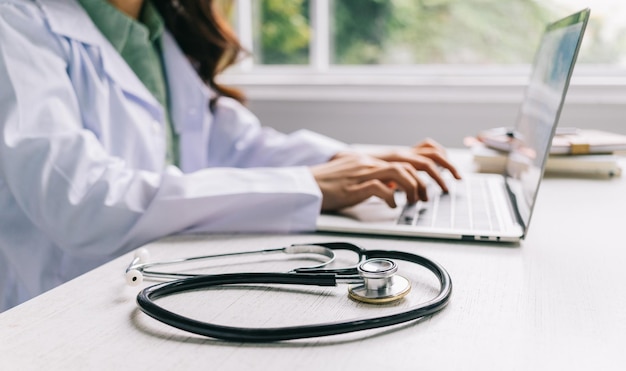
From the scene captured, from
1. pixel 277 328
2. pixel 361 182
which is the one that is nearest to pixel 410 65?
pixel 361 182

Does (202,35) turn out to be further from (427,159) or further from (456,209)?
(456,209)

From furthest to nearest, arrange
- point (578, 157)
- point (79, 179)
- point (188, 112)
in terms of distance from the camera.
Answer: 1. point (188, 112)
2. point (578, 157)
3. point (79, 179)

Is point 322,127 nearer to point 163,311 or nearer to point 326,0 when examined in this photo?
point 326,0

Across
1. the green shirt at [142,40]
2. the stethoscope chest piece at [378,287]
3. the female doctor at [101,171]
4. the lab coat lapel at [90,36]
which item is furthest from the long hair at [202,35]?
the stethoscope chest piece at [378,287]

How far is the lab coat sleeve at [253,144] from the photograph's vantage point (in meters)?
1.21

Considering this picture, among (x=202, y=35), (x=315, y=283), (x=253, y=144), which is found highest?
(x=202, y=35)

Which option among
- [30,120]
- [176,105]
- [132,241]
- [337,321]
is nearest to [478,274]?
[337,321]

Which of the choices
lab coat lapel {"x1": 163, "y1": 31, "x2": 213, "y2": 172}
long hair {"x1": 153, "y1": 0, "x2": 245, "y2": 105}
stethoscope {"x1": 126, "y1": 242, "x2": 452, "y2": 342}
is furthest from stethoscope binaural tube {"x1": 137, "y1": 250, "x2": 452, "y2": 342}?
long hair {"x1": 153, "y1": 0, "x2": 245, "y2": 105}

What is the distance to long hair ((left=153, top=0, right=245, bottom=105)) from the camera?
1395mm

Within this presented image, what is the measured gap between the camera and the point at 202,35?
55.7 inches

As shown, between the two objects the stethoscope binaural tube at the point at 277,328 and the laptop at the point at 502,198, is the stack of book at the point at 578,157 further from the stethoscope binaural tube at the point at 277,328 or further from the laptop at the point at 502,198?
the stethoscope binaural tube at the point at 277,328

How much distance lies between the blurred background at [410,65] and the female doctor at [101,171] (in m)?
0.81

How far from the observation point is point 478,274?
0.62m

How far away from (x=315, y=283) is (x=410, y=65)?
169 centimetres
